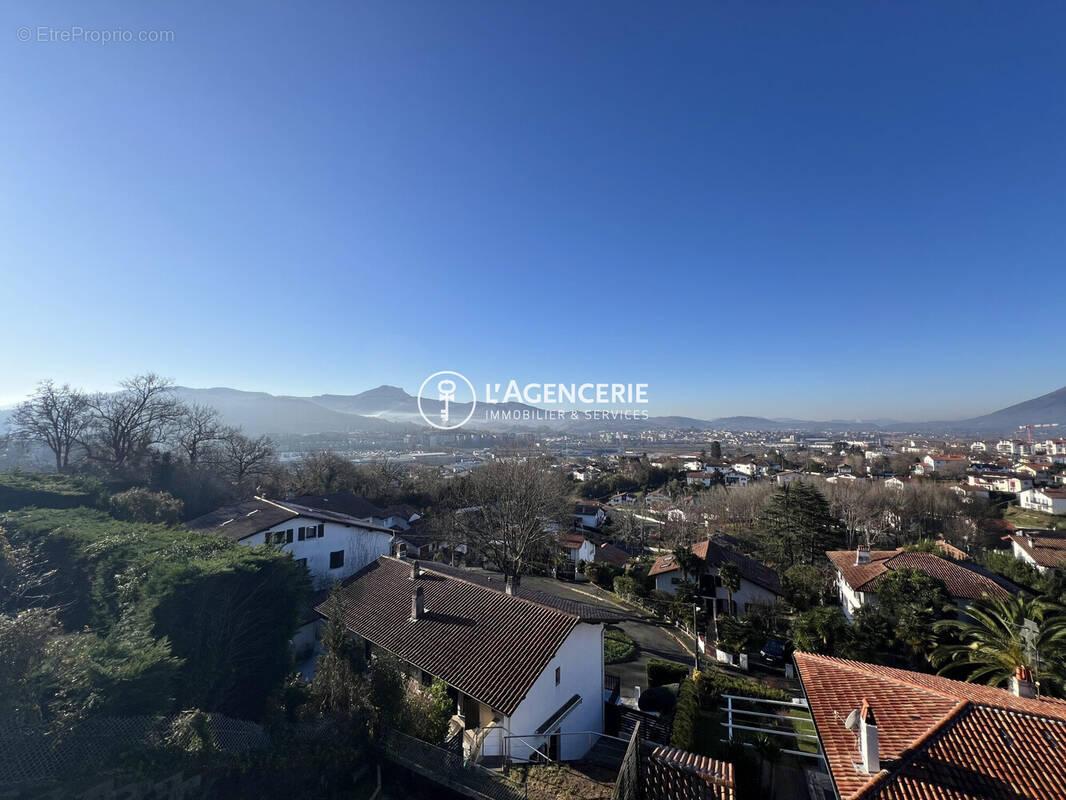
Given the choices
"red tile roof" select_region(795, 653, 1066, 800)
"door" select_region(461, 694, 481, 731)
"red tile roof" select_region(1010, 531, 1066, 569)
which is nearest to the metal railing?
"red tile roof" select_region(795, 653, 1066, 800)

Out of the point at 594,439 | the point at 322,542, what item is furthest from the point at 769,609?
the point at 594,439

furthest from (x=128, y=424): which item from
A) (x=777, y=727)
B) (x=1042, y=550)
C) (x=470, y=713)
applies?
(x=1042, y=550)

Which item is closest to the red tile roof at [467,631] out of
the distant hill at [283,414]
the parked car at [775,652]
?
the parked car at [775,652]

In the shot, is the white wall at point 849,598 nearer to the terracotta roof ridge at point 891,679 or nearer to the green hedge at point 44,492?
the terracotta roof ridge at point 891,679

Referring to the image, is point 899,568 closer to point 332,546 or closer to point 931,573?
point 931,573

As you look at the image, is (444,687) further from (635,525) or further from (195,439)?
(635,525)

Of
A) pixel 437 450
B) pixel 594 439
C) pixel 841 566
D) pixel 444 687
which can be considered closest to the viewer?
pixel 444 687

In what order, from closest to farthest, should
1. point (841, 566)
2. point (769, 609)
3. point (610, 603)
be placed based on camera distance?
point (769, 609), point (841, 566), point (610, 603)
